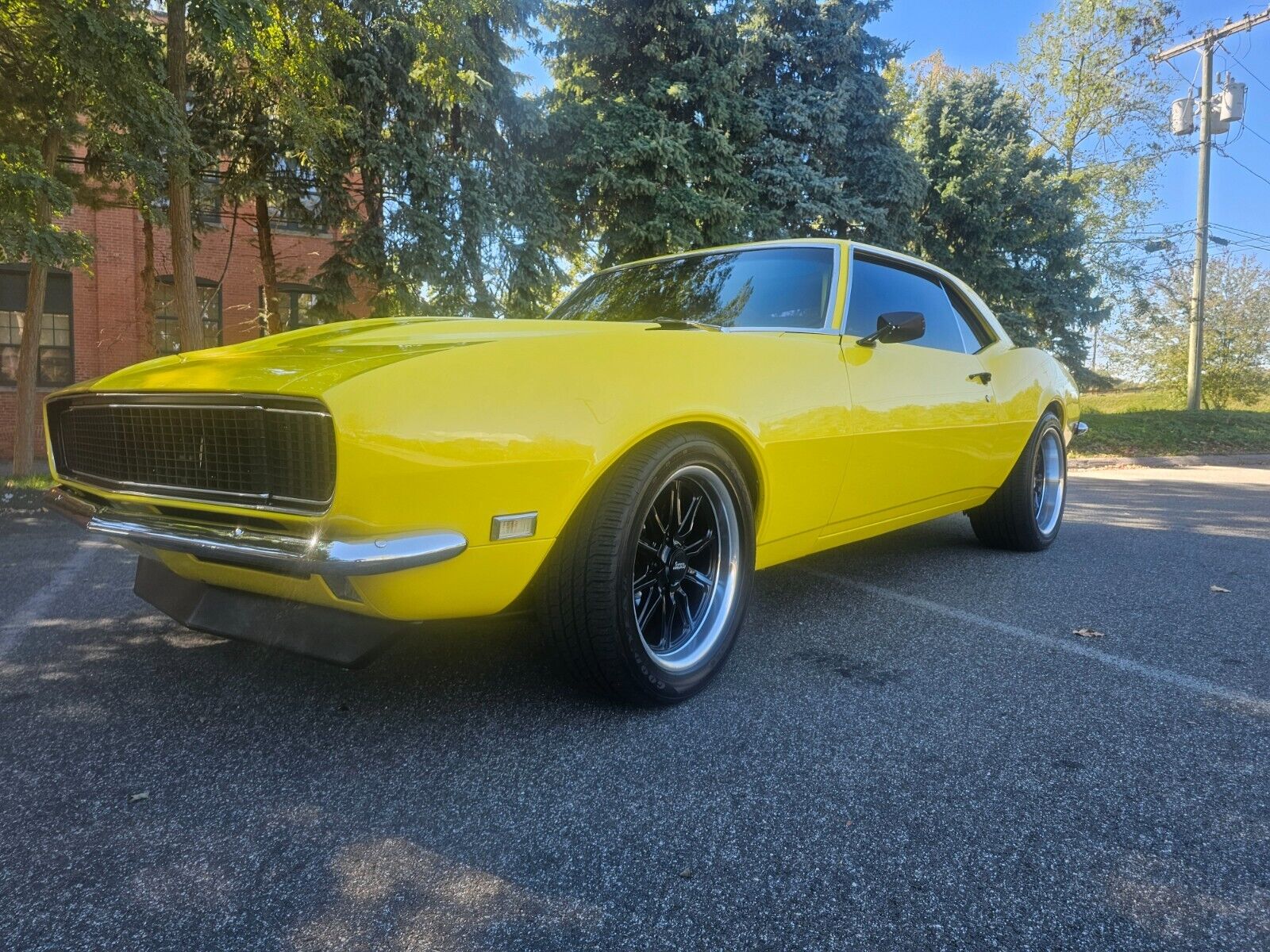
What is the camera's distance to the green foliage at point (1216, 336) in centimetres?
2156

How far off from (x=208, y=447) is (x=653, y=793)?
4.53ft

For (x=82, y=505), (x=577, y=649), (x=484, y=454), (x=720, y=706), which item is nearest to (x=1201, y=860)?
(x=720, y=706)

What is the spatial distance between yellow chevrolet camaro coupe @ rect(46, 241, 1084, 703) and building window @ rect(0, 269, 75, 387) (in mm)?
14732

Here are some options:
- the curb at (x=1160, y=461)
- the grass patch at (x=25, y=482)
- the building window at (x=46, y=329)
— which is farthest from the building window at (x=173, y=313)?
the curb at (x=1160, y=461)

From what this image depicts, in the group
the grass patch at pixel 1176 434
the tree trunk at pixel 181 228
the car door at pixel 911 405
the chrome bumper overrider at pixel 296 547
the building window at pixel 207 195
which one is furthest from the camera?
the grass patch at pixel 1176 434

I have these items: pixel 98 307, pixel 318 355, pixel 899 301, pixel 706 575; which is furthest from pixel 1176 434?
pixel 98 307

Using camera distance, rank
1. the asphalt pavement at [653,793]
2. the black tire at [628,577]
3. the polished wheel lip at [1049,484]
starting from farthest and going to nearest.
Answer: the polished wheel lip at [1049,484]
the black tire at [628,577]
the asphalt pavement at [653,793]

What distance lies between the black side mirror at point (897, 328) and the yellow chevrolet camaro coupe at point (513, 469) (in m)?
0.01

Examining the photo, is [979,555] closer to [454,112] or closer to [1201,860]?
[1201,860]

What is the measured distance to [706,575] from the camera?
254 cm

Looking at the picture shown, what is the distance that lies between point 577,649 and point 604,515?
0.36 meters

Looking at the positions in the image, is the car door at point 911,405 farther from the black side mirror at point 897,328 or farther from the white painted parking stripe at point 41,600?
the white painted parking stripe at point 41,600

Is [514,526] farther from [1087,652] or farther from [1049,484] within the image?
[1049,484]

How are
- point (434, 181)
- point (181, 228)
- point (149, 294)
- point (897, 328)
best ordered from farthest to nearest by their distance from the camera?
point (149, 294)
point (434, 181)
point (181, 228)
point (897, 328)
